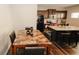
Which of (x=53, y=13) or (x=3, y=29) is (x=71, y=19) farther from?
(x=3, y=29)

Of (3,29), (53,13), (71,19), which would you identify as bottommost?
(3,29)

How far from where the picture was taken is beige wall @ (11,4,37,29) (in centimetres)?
512

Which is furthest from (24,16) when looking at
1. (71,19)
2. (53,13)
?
(53,13)

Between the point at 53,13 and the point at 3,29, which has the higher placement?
the point at 53,13

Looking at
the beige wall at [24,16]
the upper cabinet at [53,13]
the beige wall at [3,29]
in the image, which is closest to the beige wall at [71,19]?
the upper cabinet at [53,13]

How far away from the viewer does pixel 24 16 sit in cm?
525

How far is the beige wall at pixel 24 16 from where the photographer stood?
5.12m

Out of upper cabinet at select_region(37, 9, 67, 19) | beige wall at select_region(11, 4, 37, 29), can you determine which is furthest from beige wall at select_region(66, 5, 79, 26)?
beige wall at select_region(11, 4, 37, 29)

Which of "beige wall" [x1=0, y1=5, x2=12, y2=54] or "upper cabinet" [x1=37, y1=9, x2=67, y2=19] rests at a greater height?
"upper cabinet" [x1=37, y1=9, x2=67, y2=19]

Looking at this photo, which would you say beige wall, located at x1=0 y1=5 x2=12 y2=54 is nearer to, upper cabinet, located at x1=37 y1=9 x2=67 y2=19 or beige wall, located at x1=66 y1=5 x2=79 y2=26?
beige wall, located at x1=66 y1=5 x2=79 y2=26

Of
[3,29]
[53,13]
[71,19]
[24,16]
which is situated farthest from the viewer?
[53,13]
